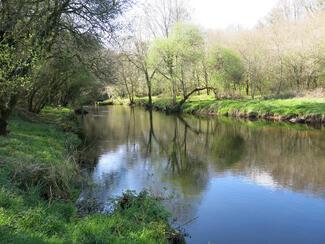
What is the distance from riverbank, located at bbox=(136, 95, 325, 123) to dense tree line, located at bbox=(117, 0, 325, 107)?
15.2ft

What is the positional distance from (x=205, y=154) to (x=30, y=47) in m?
13.1

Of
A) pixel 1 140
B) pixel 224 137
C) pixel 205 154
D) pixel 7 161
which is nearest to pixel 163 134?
pixel 224 137

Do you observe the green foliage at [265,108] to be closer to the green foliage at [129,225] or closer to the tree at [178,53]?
the tree at [178,53]

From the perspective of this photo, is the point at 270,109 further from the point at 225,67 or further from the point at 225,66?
the point at 225,66

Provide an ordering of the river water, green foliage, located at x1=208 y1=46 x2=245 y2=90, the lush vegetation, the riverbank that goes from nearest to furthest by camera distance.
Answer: the river water → the riverbank → the lush vegetation → green foliage, located at x1=208 y1=46 x2=245 y2=90

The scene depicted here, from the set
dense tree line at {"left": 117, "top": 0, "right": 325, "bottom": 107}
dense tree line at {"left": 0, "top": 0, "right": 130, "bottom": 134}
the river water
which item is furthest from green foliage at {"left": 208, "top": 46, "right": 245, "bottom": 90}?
dense tree line at {"left": 0, "top": 0, "right": 130, "bottom": 134}

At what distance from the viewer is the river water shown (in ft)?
40.0

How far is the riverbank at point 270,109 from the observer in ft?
133

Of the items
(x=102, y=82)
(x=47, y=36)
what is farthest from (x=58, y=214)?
(x=102, y=82)

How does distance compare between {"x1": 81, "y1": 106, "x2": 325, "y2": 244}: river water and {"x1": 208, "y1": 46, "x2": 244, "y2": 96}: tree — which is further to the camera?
{"x1": 208, "y1": 46, "x2": 244, "y2": 96}: tree

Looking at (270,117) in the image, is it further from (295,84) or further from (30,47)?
(30,47)

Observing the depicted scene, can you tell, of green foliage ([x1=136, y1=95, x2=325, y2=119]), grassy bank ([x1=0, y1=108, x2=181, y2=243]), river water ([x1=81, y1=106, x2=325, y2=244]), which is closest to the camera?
grassy bank ([x1=0, y1=108, x2=181, y2=243])

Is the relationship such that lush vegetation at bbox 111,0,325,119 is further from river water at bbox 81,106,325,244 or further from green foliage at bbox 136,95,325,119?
river water at bbox 81,106,325,244

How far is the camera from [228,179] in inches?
709
